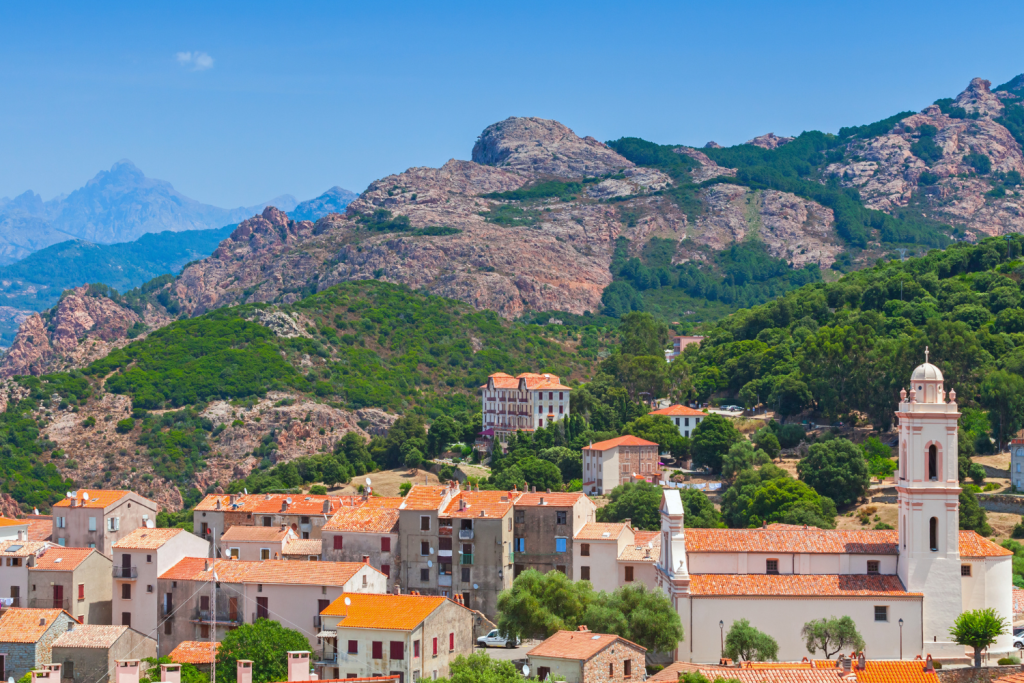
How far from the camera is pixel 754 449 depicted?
112750 millimetres

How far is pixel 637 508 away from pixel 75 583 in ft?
131

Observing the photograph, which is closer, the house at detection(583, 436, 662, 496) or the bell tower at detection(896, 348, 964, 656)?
the bell tower at detection(896, 348, 964, 656)

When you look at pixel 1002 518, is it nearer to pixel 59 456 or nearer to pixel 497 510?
pixel 497 510

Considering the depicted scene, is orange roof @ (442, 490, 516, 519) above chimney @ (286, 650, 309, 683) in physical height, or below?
above

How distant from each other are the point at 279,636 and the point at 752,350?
95.5 metres

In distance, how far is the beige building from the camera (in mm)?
69188

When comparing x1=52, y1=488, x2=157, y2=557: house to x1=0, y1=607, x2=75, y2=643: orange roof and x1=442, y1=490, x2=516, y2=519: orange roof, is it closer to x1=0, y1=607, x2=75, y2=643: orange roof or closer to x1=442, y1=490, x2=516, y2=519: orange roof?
x1=0, y1=607, x2=75, y2=643: orange roof

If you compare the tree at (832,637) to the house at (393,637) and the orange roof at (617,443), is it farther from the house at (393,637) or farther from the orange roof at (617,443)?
the orange roof at (617,443)

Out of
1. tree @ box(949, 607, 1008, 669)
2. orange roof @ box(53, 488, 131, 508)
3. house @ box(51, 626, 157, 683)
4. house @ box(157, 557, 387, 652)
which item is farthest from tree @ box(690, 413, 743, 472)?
house @ box(51, 626, 157, 683)

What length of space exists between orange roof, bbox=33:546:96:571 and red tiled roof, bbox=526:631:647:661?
99.4 ft

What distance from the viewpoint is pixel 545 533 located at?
247ft

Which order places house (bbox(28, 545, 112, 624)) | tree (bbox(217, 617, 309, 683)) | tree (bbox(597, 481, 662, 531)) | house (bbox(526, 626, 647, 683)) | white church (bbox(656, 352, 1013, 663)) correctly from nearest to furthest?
house (bbox(526, 626, 647, 683)) < tree (bbox(217, 617, 309, 683)) < white church (bbox(656, 352, 1013, 663)) < house (bbox(28, 545, 112, 624)) < tree (bbox(597, 481, 662, 531))

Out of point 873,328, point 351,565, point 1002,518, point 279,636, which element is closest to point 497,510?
point 351,565

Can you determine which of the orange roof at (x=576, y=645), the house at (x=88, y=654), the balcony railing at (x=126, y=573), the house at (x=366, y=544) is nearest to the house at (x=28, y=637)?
the house at (x=88, y=654)
